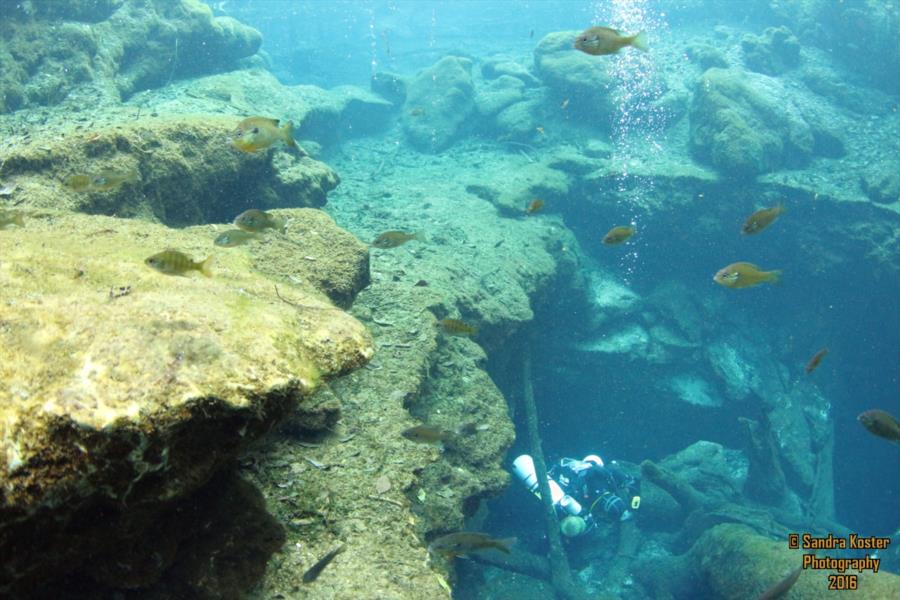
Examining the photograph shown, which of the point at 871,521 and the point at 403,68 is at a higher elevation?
the point at 403,68

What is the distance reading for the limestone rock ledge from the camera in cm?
156

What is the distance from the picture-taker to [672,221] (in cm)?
1465

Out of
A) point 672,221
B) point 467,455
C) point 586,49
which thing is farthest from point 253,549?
point 672,221

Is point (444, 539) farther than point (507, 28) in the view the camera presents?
No

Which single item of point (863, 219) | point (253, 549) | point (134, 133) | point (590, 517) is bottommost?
point (590, 517)

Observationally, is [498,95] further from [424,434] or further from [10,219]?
[10,219]

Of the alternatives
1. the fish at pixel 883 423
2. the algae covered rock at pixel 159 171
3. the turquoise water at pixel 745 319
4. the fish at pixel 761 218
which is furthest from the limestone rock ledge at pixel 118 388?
the turquoise water at pixel 745 319

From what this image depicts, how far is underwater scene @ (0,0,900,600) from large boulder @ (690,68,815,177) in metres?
0.11

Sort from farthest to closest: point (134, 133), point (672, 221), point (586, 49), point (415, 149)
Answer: point (415, 149) < point (672, 221) < point (134, 133) < point (586, 49)

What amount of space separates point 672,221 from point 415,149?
9.54 m

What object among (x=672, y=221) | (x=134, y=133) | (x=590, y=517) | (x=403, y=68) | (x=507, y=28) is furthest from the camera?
(x=507, y=28)

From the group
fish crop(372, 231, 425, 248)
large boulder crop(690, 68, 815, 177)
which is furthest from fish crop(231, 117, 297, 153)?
large boulder crop(690, 68, 815, 177)

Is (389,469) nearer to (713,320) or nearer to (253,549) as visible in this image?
(253,549)

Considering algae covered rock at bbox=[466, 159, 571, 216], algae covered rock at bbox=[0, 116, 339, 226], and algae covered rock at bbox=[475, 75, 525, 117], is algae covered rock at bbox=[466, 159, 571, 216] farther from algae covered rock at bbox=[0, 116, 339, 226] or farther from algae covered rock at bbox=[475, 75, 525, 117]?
algae covered rock at bbox=[0, 116, 339, 226]
